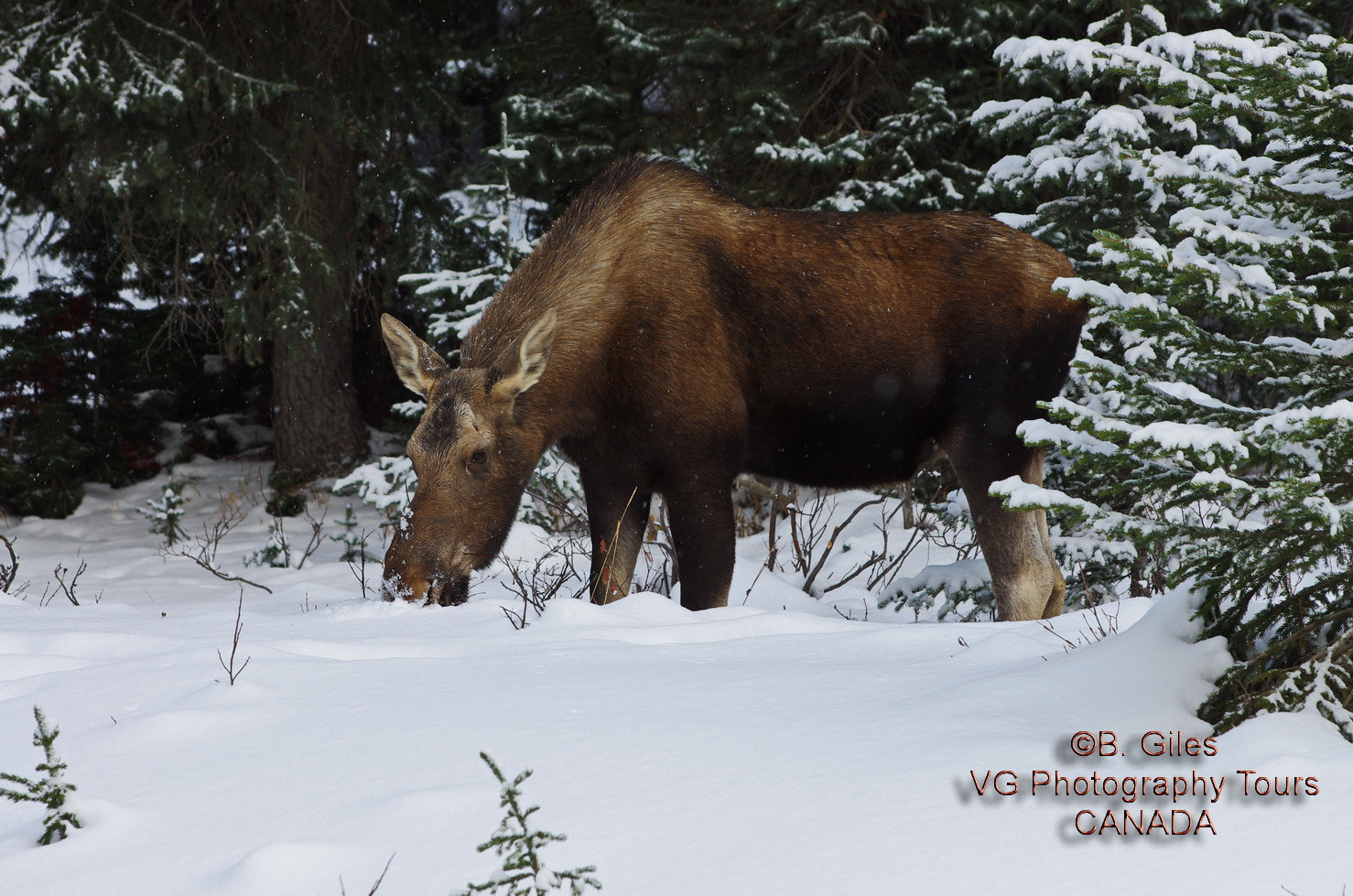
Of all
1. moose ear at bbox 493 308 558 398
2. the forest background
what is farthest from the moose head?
the forest background

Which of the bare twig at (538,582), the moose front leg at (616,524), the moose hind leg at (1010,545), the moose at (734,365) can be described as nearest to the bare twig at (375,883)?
the bare twig at (538,582)

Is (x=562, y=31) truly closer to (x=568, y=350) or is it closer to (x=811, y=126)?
(x=811, y=126)

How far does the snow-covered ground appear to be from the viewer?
2014 millimetres

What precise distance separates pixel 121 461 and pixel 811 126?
8.35 meters

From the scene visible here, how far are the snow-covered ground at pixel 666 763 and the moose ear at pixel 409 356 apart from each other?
2.16m

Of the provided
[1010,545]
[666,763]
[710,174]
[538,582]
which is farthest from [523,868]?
[710,174]

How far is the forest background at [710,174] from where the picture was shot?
2.90 metres

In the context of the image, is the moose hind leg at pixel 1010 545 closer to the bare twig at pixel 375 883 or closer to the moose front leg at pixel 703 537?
the moose front leg at pixel 703 537

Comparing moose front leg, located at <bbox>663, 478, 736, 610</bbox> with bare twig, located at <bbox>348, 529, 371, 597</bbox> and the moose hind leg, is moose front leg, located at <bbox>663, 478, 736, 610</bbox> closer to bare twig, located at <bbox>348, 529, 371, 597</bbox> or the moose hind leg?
the moose hind leg

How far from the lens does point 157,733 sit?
2.65 metres

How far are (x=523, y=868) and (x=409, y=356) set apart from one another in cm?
409

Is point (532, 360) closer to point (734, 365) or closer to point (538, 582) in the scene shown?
point (734, 365)

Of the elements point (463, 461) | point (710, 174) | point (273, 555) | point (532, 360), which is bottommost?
point (273, 555)

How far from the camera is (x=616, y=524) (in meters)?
5.92
